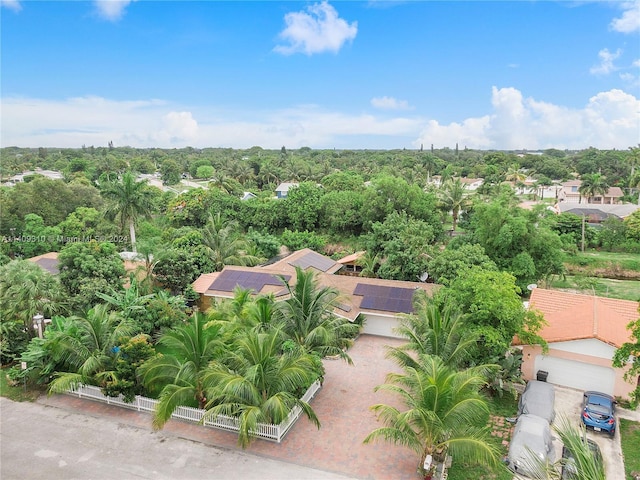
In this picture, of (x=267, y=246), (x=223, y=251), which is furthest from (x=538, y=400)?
(x=267, y=246)

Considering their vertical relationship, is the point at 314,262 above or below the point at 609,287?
above

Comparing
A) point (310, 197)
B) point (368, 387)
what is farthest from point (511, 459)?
point (310, 197)

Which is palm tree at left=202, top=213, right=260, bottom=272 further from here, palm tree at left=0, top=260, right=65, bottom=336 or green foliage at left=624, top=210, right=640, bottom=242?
green foliage at left=624, top=210, right=640, bottom=242

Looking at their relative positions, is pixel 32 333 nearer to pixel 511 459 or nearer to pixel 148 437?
pixel 148 437

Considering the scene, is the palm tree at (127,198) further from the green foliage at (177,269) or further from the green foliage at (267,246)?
the green foliage at (267,246)

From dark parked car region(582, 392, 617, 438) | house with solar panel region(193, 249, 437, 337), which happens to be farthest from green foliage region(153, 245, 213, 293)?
dark parked car region(582, 392, 617, 438)

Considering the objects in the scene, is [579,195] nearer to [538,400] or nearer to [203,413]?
[538,400]

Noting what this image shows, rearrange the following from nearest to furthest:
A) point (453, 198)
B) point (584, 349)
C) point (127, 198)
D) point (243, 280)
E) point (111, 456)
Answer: point (111, 456), point (584, 349), point (243, 280), point (127, 198), point (453, 198)

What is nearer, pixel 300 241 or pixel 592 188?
pixel 300 241
